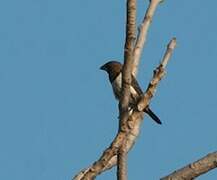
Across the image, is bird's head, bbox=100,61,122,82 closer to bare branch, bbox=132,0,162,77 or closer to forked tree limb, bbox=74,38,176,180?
bare branch, bbox=132,0,162,77

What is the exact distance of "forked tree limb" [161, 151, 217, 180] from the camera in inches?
115

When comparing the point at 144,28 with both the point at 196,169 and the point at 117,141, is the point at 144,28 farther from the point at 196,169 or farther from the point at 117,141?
the point at 196,169

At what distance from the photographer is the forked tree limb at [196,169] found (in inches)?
115

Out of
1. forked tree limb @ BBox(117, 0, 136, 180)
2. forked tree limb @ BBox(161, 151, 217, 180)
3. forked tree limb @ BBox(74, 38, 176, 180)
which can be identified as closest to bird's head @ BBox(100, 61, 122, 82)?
forked tree limb @ BBox(74, 38, 176, 180)

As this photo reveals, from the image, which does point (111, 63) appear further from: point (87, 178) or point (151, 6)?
point (87, 178)

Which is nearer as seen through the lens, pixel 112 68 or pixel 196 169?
pixel 196 169

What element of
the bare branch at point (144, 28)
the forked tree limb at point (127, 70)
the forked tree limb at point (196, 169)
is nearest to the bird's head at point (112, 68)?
the bare branch at point (144, 28)

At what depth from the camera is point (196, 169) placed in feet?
9.73

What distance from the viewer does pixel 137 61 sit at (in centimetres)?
391

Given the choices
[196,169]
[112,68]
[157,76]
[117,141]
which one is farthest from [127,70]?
[112,68]

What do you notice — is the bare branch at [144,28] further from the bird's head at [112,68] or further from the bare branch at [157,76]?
the bird's head at [112,68]

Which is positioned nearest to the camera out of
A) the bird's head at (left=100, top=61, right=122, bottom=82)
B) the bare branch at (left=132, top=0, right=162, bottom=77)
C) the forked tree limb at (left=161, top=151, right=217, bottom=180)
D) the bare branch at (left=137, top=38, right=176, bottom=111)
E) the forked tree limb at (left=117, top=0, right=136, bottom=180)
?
the forked tree limb at (left=161, top=151, right=217, bottom=180)

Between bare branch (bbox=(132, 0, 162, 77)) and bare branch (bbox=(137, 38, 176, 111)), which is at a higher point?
bare branch (bbox=(132, 0, 162, 77))

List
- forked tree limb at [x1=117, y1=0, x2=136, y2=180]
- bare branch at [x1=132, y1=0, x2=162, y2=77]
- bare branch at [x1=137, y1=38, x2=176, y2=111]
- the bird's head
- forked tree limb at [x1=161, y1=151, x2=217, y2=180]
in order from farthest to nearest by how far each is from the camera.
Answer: the bird's head → bare branch at [x1=132, y1=0, x2=162, y2=77] → bare branch at [x1=137, y1=38, x2=176, y2=111] → forked tree limb at [x1=117, y1=0, x2=136, y2=180] → forked tree limb at [x1=161, y1=151, x2=217, y2=180]
